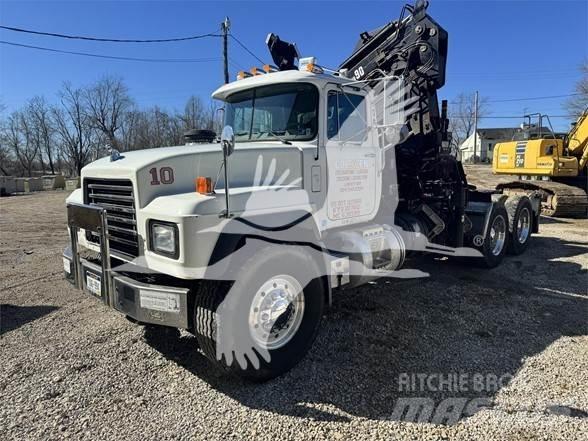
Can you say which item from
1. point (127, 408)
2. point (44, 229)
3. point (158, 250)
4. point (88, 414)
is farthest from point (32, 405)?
point (44, 229)

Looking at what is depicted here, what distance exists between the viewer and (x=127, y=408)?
3.15 m

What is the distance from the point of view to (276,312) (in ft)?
12.0

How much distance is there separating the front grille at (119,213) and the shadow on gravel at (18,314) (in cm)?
190

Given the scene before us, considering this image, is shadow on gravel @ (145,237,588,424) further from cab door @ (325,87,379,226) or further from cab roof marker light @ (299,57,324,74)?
cab roof marker light @ (299,57,324,74)

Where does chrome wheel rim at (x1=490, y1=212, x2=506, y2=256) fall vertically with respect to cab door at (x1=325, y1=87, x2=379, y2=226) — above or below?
below

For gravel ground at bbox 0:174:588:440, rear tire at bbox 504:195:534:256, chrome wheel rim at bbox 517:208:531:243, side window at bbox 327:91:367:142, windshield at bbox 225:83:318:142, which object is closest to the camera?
gravel ground at bbox 0:174:588:440

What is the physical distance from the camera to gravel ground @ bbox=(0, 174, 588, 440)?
295cm

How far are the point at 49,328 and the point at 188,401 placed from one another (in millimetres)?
2250

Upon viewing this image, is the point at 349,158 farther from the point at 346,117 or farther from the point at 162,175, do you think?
the point at 162,175

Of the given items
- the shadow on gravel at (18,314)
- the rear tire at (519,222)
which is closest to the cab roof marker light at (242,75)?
the shadow on gravel at (18,314)

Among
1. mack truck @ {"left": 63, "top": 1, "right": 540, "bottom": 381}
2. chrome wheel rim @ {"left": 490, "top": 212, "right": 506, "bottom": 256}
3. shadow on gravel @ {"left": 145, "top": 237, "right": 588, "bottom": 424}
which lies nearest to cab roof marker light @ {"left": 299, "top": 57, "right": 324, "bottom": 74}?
mack truck @ {"left": 63, "top": 1, "right": 540, "bottom": 381}

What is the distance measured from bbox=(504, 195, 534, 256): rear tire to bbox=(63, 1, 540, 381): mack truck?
263cm

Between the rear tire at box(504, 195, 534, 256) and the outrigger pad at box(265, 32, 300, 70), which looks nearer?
the outrigger pad at box(265, 32, 300, 70)

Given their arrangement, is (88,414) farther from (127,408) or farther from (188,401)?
(188,401)
